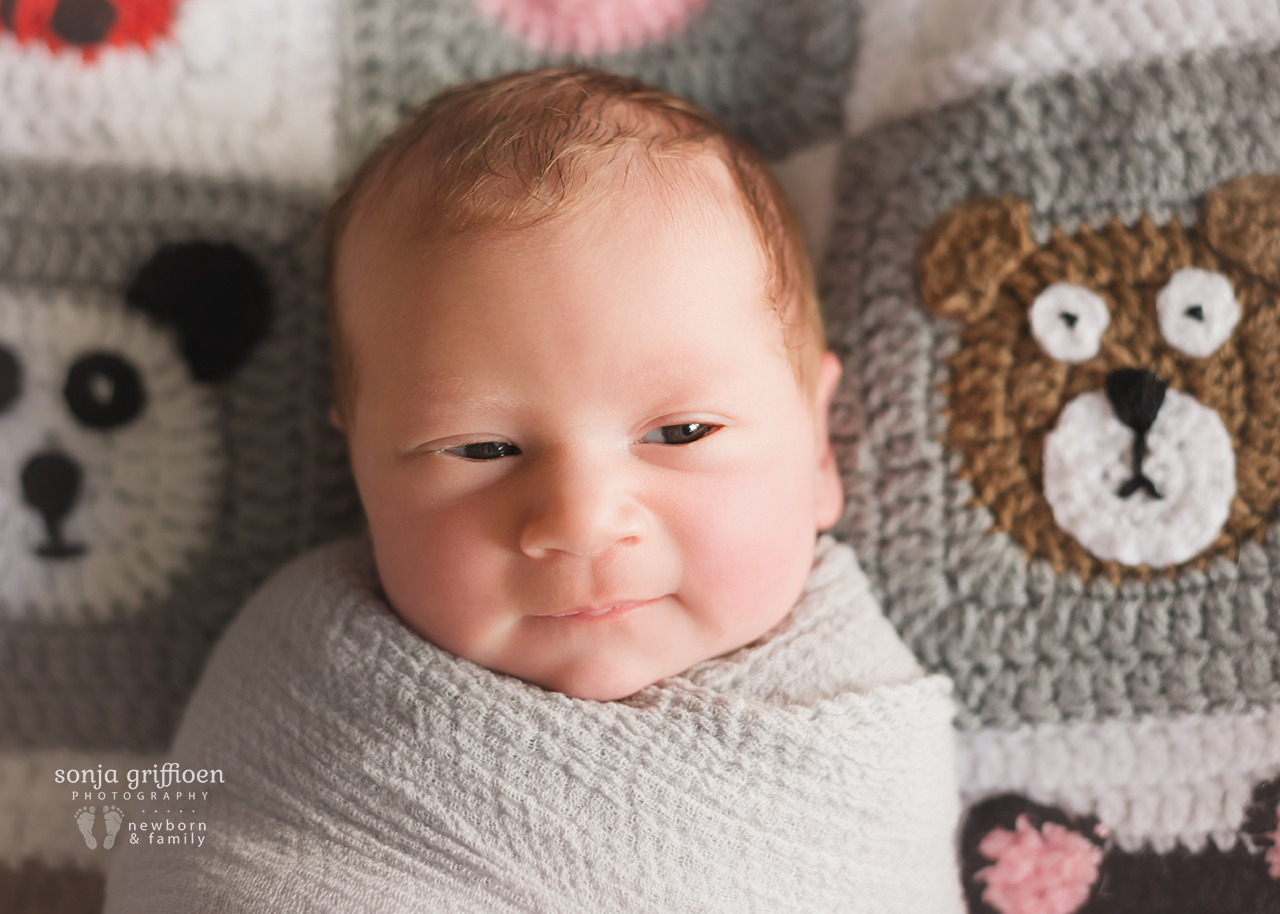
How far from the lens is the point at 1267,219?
33.5 inches

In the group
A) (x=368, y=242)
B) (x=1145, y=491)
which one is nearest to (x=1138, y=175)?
(x=1145, y=491)

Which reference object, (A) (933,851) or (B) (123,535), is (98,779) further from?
(A) (933,851)

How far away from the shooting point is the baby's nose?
740mm

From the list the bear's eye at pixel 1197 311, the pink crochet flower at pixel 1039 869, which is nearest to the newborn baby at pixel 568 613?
the pink crochet flower at pixel 1039 869

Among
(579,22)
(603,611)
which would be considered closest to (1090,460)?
(603,611)

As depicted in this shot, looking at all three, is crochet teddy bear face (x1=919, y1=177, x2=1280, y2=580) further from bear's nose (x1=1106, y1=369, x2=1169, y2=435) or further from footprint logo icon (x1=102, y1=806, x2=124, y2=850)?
footprint logo icon (x1=102, y1=806, x2=124, y2=850)

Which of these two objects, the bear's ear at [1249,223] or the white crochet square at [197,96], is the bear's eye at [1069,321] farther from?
the white crochet square at [197,96]

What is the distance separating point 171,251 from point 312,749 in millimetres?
542

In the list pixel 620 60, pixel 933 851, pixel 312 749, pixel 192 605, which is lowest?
pixel 933 851

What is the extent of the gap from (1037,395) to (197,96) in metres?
0.90

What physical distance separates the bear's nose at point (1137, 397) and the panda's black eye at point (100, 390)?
0.96 meters

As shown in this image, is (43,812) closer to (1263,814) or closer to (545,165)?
(545,165)

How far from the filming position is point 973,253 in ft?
3.01

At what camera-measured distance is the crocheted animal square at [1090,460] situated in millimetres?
862
